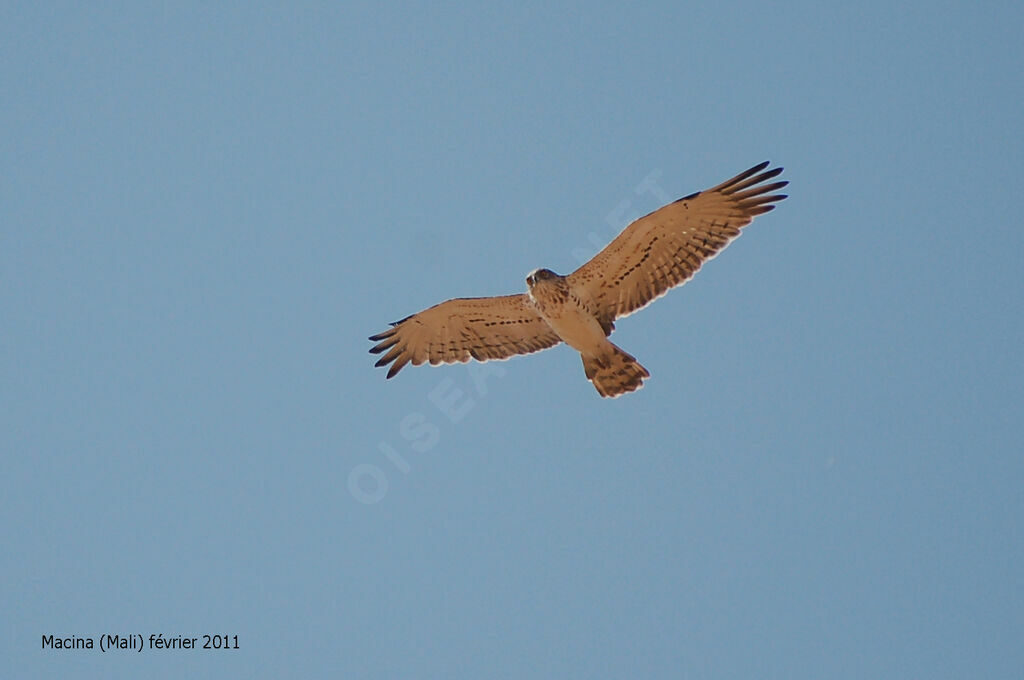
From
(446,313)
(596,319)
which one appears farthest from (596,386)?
(446,313)

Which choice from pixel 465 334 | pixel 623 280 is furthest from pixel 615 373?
pixel 465 334

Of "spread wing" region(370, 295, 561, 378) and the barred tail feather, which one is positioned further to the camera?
"spread wing" region(370, 295, 561, 378)

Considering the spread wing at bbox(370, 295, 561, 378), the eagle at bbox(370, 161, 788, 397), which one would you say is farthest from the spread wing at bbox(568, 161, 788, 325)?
the spread wing at bbox(370, 295, 561, 378)

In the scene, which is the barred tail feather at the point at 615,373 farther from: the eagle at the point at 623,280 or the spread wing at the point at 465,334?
the spread wing at the point at 465,334

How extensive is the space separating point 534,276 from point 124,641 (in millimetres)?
6289

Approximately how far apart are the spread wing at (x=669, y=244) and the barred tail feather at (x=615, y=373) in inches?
15.5

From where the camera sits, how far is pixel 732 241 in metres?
16.9

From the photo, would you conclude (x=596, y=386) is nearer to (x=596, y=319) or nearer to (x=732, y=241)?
(x=596, y=319)

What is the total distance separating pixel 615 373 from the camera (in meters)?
17.3

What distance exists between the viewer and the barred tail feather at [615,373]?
17.2 metres

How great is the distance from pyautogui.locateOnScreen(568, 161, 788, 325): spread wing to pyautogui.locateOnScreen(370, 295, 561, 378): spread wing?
89 centimetres

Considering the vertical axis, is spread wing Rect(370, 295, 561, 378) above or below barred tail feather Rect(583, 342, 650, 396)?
above

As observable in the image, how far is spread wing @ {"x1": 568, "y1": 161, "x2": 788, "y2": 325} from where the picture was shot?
1678 centimetres

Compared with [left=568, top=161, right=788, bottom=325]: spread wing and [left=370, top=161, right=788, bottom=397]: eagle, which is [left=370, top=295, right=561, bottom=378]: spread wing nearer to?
[left=370, top=161, right=788, bottom=397]: eagle
